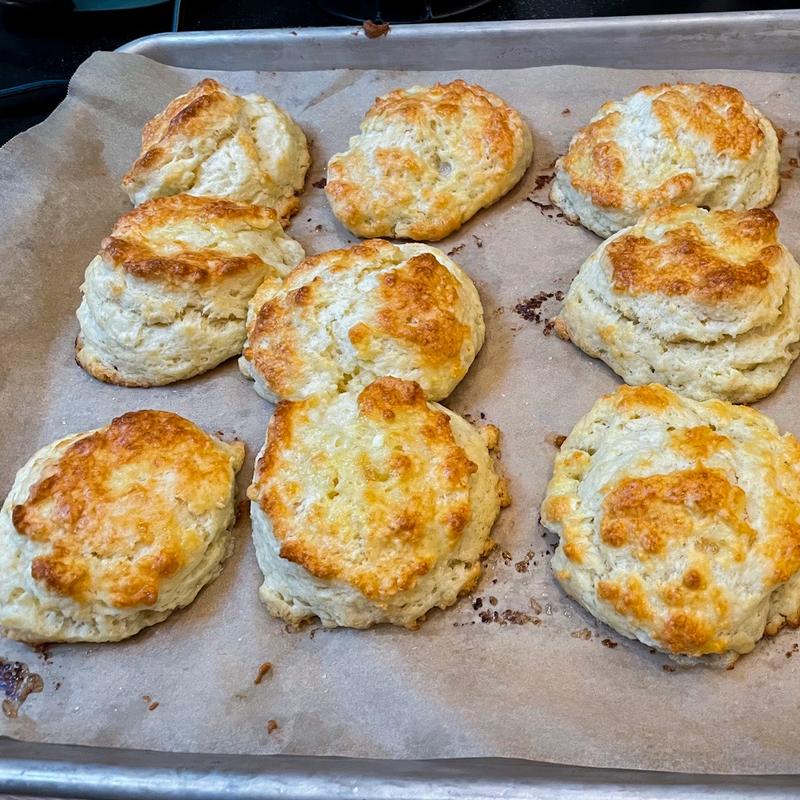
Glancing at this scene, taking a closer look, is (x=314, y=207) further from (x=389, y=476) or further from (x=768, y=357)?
(x=768, y=357)

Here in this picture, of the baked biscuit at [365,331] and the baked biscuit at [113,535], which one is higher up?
the baked biscuit at [365,331]

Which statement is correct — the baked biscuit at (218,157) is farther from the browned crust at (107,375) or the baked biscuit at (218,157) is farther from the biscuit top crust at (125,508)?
the biscuit top crust at (125,508)

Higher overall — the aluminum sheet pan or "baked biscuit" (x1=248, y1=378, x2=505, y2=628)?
the aluminum sheet pan

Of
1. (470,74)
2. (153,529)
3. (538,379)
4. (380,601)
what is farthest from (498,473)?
(470,74)

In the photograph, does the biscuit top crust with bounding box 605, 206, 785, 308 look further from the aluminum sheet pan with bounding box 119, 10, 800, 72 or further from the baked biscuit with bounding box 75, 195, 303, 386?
the baked biscuit with bounding box 75, 195, 303, 386

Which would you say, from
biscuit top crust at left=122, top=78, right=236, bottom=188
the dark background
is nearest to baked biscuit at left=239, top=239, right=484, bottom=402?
biscuit top crust at left=122, top=78, right=236, bottom=188

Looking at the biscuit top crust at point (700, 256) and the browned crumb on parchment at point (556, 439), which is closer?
the biscuit top crust at point (700, 256)

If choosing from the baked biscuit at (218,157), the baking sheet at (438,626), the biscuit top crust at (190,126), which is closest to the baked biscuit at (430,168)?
the baking sheet at (438,626)
